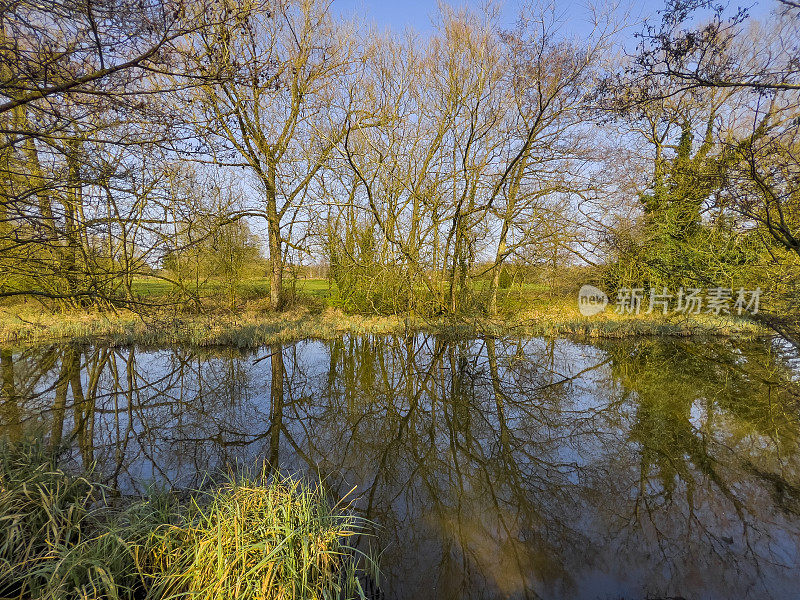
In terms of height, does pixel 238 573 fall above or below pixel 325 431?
above

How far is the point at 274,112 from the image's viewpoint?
37.7ft

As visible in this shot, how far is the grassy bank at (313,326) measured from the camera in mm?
8531

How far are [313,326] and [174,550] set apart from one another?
814cm

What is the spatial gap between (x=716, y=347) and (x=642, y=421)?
6.51 m

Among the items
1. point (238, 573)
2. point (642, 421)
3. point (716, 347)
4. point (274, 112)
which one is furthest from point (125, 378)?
point (716, 347)

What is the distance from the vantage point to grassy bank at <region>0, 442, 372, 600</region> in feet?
5.98

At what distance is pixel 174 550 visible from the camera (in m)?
2.03

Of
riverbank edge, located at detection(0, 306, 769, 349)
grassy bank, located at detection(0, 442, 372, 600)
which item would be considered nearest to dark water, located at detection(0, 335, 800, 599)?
grassy bank, located at detection(0, 442, 372, 600)

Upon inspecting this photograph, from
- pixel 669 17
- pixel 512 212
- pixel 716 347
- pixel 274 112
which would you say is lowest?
pixel 716 347

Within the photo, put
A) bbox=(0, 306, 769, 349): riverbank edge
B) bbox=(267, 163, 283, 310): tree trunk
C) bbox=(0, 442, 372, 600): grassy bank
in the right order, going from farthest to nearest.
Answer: bbox=(267, 163, 283, 310): tree trunk
bbox=(0, 306, 769, 349): riverbank edge
bbox=(0, 442, 372, 600): grassy bank

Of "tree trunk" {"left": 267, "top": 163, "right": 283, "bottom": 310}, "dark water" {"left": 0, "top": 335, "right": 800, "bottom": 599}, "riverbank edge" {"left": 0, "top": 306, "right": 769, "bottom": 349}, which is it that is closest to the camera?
"dark water" {"left": 0, "top": 335, "right": 800, "bottom": 599}

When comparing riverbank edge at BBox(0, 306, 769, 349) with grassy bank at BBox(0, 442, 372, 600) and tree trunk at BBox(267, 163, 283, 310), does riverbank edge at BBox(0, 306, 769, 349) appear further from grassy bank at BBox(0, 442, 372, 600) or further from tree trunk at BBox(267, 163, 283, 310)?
grassy bank at BBox(0, 442, 372, 600)

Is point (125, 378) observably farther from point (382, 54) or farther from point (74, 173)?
point (382, 54)

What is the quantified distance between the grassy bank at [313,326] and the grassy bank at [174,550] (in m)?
5.91
